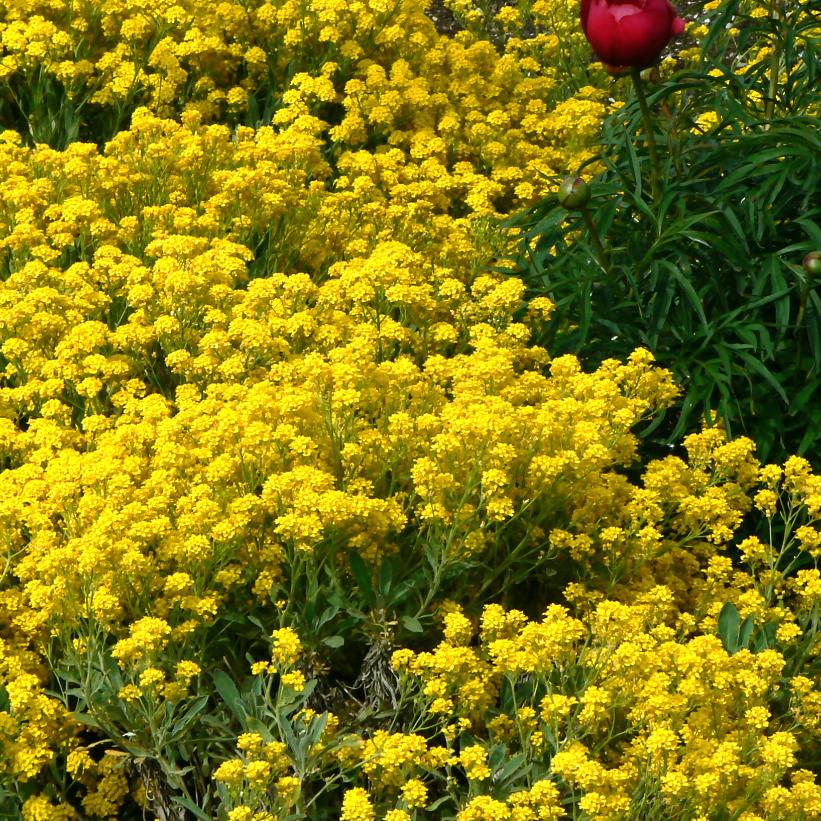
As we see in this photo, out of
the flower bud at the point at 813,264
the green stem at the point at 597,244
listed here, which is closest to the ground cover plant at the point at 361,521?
the green stem at the point at 597,244

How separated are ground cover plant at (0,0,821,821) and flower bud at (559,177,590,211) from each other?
14 mm

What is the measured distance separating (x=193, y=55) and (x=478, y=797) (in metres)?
3.85

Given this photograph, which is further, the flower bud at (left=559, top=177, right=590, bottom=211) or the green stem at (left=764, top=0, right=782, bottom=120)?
the green stem at (left=764, top=0, right=782, bottom=120)

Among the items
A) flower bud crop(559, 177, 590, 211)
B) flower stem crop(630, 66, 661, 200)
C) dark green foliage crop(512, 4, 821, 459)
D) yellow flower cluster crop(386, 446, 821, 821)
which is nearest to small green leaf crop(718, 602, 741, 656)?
yellow flower cluster crop(386, 446, 821, 821)

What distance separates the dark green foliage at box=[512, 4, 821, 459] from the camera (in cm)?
403

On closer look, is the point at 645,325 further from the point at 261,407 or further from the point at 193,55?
the point at 193,55

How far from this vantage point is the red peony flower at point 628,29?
3.62 metres

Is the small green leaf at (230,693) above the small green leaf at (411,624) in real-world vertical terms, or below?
above

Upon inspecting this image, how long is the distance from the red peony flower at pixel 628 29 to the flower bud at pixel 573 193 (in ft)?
1.05

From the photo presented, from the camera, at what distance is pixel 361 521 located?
3.39 metres

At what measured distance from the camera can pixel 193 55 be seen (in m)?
5.78

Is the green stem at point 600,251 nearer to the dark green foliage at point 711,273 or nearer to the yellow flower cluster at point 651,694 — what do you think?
the dark green foliage at point 711,273

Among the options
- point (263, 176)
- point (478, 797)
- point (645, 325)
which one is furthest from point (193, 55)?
point (478, 797)

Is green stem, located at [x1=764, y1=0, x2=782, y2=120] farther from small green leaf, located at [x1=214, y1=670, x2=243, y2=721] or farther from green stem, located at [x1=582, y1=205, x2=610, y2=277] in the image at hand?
small green leaf, located at [x1=214, y1=670, x2=243, y2=721]
